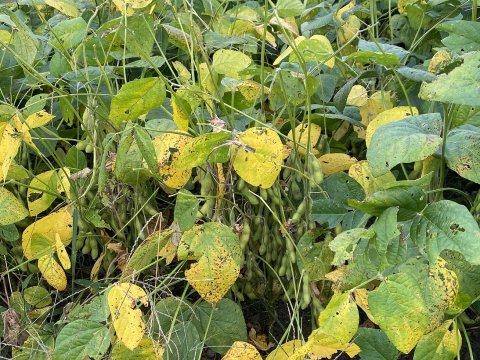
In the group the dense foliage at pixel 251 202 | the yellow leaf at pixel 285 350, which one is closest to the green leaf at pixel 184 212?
the dense foliage at pixel 251 202

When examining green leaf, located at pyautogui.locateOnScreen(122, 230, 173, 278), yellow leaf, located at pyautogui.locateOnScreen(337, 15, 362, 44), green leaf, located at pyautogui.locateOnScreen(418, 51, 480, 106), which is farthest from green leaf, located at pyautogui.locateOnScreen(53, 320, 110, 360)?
yellow leaf, located at pyautogui.locateOnScreen(337, 15, 362, 44)

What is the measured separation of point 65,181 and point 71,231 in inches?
3.4

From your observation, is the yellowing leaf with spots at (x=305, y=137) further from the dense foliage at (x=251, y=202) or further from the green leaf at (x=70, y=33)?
the green leaf at (x=70, y=33)

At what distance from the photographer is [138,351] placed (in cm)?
107

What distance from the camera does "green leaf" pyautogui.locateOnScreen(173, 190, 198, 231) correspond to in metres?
1.06

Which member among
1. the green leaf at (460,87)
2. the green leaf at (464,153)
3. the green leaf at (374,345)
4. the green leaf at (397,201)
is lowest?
the green leaf at (374,345)

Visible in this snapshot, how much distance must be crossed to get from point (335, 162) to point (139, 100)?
1.18 feet

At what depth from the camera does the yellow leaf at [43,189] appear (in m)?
1.31

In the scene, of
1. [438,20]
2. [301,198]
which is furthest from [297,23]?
[301,198]

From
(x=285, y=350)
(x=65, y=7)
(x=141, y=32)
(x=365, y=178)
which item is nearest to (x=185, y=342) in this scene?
(x=285, y=350)

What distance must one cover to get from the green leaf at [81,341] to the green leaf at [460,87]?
0.53 m

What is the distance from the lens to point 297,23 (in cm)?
169

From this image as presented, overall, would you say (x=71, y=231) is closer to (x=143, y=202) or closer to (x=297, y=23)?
(x=143, y=202)

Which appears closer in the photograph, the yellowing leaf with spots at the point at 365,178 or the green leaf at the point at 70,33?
the yellowing leaf with spots at the point at 365,178
